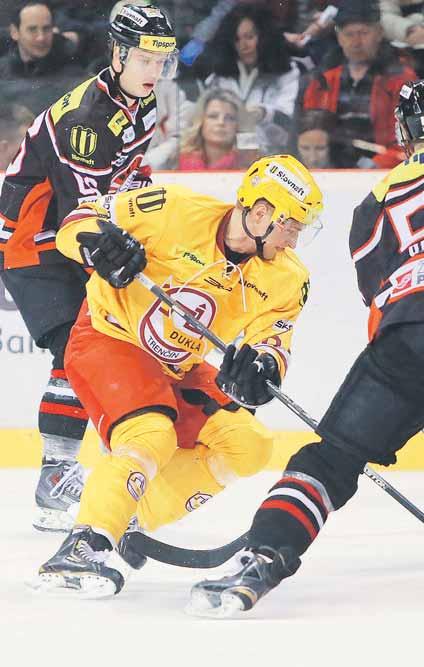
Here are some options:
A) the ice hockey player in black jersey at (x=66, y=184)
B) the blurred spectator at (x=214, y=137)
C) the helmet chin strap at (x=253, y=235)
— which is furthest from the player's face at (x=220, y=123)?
the helmet chin strap at (x=253, y=235)

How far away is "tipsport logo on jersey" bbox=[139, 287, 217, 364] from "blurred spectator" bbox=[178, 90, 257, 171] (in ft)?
6.13

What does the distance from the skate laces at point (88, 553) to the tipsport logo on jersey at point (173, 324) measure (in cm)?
58

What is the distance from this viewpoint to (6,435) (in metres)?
4.96

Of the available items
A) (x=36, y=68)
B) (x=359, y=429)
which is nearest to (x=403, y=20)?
(x=36, y=68)

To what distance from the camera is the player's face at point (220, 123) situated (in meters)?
5.13

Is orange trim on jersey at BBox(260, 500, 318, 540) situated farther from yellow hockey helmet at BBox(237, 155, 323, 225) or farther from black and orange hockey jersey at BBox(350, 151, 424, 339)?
yellow hockey helmet at BBox(237, 155, 323, 225)

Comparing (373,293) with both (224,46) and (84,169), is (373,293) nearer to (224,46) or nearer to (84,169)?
(84,169)

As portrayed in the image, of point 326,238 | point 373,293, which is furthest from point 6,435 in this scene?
point 373,293

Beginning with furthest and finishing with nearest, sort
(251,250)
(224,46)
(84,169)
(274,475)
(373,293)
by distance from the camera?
(224,46) → (274,475) → (84,169) → (251,250) → (373,293)

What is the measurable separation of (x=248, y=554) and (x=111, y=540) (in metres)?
0.30

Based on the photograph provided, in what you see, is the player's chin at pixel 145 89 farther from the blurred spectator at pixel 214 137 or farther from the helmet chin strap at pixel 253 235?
the blurred spectator at pixel 214 137

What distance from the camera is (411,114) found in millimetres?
2961

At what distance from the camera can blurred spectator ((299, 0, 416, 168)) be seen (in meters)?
5.12

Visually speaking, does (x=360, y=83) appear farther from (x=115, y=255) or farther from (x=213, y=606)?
(x=213, y=606)
